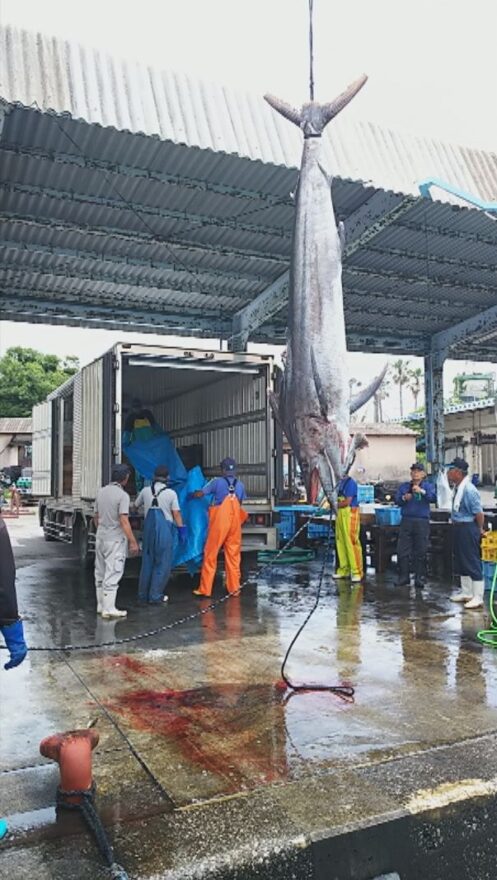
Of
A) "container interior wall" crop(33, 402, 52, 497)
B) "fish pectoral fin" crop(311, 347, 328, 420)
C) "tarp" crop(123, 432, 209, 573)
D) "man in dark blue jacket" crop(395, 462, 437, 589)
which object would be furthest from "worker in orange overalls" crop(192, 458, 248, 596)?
"container interior wall" crop(33, 402, 52, 497)

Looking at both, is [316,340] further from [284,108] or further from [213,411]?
[213,411]

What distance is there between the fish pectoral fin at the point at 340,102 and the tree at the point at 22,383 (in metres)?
33.9

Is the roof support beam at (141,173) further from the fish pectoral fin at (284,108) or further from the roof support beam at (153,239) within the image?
the fish pectoral fin at (284,108)

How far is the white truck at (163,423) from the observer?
7.91 m

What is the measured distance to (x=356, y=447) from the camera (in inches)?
128

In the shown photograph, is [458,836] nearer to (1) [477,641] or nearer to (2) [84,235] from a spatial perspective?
(1) [477,641]

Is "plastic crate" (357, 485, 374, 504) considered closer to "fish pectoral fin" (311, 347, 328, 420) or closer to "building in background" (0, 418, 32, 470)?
"fish pectoral fin" (311, 347, 328, 420)

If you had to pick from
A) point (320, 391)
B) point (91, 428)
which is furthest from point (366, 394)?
point (91, 428)

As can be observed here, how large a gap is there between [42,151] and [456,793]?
22.7 ft

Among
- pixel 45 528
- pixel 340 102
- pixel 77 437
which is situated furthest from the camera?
pixel 45 528

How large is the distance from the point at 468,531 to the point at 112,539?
141 inches

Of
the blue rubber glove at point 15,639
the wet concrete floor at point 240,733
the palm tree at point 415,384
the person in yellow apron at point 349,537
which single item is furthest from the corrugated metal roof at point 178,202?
the palm tree at point 415,384

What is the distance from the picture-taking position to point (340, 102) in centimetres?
405

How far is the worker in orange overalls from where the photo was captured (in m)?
7.59
